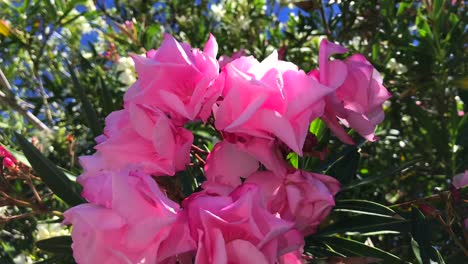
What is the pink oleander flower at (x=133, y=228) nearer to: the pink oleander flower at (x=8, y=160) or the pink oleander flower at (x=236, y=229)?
the pink oleander flower at (x=236, y=229)

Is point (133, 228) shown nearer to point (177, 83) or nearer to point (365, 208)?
point (177, 83)

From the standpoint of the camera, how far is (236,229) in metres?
0.60

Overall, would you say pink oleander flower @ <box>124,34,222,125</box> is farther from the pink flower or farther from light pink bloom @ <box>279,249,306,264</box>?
the pink flower

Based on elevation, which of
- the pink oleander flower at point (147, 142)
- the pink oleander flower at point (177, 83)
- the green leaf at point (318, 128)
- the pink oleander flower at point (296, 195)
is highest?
the pink oleander flower at point (177, 83)

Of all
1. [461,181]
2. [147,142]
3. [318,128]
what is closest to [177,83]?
[147,142]

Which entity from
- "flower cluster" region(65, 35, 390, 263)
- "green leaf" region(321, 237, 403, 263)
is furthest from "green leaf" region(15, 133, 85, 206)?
"green leaf" region(321, 237, 403, 263)

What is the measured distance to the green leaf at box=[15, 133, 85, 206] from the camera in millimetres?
912

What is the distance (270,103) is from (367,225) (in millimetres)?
321

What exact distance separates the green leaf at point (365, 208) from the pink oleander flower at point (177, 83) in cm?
33

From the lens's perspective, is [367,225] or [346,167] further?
[346,167]

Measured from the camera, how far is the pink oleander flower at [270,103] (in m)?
0.65

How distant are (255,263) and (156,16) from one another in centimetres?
287

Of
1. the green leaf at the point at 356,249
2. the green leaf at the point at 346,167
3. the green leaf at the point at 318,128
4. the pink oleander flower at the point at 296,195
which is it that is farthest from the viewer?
the green leaf at the point at 346,167

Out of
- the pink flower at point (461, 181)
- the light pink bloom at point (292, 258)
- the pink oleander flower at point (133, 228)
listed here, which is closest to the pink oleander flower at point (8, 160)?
the pink oleander flower at point (133, 228)
